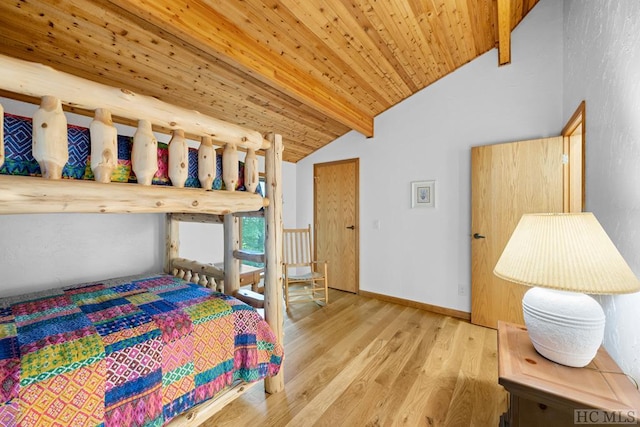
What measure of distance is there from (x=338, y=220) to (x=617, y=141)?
2.90 m

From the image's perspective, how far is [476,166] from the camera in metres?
2.61

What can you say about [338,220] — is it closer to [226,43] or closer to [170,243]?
[170,243]

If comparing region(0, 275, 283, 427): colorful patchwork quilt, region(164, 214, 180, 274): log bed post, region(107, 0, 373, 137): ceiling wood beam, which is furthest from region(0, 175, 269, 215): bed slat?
region(164, 214, 180, 274): log bed post

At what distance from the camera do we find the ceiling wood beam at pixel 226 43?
1410 millimetres

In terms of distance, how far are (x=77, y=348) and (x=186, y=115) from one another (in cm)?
103

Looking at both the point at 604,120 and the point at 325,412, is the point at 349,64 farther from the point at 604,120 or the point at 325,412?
the point at 325,412

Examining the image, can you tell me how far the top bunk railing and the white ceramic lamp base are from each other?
1.50 meters

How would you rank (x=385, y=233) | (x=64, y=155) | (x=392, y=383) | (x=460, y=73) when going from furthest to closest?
(x=385, y=233)
(x=460, y=73)
(x=392, y=383)
(x=64, y=155)

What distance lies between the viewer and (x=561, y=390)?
2.82 ft

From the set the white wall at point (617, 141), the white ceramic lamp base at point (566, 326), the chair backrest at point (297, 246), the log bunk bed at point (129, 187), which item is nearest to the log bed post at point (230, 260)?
the log bunk bed at point (129, 187)

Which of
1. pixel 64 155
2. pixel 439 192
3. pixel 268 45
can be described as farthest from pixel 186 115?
pixel 439 192

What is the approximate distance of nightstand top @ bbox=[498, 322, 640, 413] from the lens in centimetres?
81

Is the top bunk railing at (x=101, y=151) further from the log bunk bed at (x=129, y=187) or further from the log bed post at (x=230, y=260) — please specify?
the log bed post at (x=230, y=260)

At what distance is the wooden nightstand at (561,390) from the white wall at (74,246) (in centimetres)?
281
